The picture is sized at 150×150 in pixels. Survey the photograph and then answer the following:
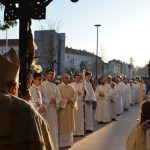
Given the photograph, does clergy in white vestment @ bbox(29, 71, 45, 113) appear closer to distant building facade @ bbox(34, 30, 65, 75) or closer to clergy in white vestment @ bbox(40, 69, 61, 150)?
clergy in white vestment @ bbox(40, 69, 61, 150)

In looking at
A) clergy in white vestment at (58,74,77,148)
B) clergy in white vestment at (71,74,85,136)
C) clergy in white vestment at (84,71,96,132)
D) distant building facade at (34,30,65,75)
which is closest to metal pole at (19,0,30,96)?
clergy in white vestment at (58,74,77,148)

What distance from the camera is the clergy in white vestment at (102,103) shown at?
64.0ft

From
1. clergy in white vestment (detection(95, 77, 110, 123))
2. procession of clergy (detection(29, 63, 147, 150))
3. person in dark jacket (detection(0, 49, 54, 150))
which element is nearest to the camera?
person in dark jacket (detection(0, 49, 54, 150))

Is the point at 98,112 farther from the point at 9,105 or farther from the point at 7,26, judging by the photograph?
the point at 9,105

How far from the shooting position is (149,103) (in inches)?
212

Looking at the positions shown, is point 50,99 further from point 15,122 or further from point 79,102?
point 15,122

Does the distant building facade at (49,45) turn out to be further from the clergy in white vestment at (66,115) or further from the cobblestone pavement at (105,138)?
the clergy in white vestment at (66,115)

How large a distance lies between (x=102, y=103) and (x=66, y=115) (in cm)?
756

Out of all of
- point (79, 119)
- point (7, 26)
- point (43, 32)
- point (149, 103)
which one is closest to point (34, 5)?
point (149, 103)

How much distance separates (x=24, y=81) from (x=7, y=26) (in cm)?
727

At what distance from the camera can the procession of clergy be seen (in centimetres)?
1077

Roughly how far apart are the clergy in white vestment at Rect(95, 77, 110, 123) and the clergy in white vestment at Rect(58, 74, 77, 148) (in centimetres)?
683

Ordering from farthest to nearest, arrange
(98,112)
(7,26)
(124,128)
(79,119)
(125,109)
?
(125,109) → (98,112) → (124,128) → (79,119) → (7,26)

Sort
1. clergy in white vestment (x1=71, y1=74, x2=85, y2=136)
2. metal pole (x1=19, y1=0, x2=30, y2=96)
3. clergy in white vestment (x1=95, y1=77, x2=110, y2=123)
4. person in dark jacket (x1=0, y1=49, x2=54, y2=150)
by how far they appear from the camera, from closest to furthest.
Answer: person in dark jacket (x1=0, y1=49, x2=54, y2=150) < metal pole (x1=19, y1=0, x2=30, y2=96) < clergy in white vestment (x1=71, y1=74, x2=85, y2=136) < clergy in white vestment (x1=95, y1=77, x2=110, y2=123)
